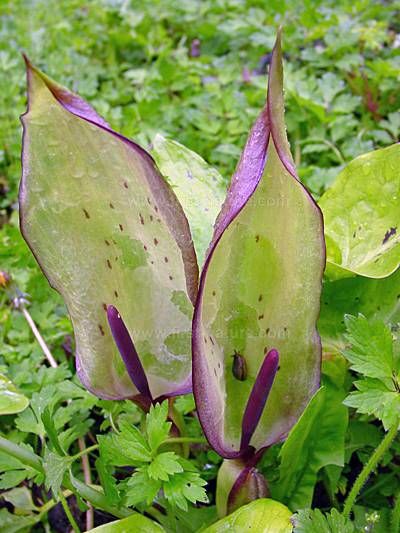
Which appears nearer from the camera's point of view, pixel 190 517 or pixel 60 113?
pixel 60 113

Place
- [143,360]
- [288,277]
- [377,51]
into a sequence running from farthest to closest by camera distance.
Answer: [377,51], [143,360], [288,277]

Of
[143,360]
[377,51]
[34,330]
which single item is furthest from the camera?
[377,51]

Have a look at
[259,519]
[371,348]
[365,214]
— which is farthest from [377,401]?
[365,214]

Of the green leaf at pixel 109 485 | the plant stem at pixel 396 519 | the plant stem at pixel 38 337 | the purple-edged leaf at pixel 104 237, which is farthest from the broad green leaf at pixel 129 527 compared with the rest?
the plant stem at pixel 38 337

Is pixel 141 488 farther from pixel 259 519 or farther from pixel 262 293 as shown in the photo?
pixel 262 293

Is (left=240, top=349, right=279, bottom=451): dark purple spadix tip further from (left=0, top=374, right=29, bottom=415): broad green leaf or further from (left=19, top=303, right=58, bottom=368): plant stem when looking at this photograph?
(left=19, top=303, right=58, bottom=368): plant stem

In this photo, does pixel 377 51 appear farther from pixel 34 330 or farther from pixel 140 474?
pixel 140 474

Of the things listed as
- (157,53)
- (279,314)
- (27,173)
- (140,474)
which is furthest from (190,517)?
(157,53)

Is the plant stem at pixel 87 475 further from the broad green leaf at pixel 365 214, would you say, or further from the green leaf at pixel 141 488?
the broad green leaf at pixel 365 214
